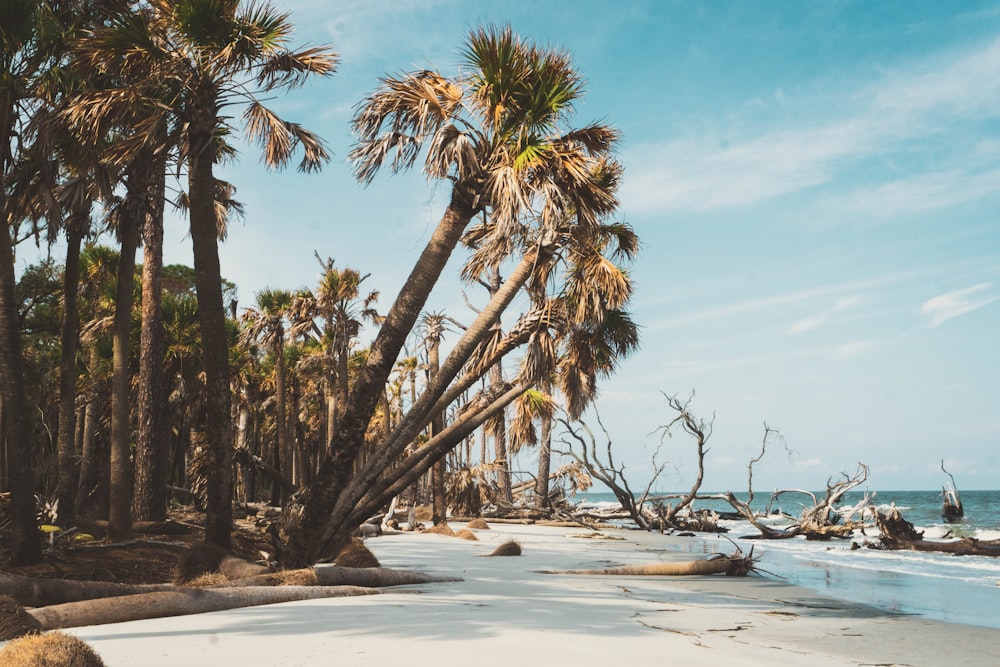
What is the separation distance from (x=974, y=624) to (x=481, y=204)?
27.4ft

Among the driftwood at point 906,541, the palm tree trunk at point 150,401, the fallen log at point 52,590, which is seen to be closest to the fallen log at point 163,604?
the fallen log at point 52,590

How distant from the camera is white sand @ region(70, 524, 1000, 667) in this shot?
5.07 m

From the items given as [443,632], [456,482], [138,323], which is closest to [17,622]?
[443,632]

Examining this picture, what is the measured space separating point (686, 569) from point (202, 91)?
1061 cm

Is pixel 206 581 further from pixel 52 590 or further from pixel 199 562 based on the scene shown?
pixel 52 590

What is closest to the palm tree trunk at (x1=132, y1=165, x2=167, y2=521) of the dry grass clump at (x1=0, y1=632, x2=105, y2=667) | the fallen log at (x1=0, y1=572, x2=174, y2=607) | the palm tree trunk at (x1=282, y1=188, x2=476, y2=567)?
the palm tree trunk at (x1=282, y1=188, x2=476, y2=567)

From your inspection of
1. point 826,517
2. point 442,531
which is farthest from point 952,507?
point 442,531

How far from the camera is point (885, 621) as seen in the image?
8.91 m

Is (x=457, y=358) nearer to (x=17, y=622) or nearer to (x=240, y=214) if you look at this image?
(x=17, y=622)

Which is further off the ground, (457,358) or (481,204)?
(481,204)

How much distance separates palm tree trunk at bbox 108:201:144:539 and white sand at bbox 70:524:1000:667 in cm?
573

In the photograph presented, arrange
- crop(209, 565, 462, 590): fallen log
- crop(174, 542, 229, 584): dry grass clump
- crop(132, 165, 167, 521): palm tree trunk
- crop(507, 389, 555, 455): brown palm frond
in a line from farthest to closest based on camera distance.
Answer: crop(507, 389, 555, 455): brown palm frond, crop(132, 165, 167, 521): palm tree trunk, crop(174, 542, 229, 584): dry grass clump, crop(209, 565, 462, 590): fallen log

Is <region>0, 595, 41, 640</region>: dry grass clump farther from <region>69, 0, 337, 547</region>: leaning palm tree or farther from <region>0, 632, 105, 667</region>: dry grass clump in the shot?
<region>69, 0, 337, 547</region>: leaning palm tree

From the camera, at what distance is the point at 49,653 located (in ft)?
12.4
